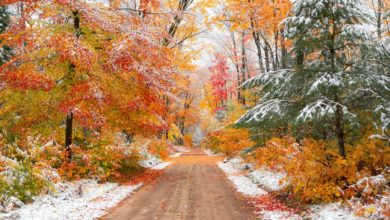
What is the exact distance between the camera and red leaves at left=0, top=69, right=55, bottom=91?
39.1ft

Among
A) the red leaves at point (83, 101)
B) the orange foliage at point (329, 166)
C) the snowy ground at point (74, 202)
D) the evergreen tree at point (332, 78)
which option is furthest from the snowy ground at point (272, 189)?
the red leaves at point (83, 101)

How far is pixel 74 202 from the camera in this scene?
11273 mm

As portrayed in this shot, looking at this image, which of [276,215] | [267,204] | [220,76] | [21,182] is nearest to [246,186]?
[267,204]

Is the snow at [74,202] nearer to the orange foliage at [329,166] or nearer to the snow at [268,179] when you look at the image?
the snow at [268,179]

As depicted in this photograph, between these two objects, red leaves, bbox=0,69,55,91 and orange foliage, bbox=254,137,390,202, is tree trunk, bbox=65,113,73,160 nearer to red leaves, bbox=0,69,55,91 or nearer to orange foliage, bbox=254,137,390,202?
red leaves, bbox=0,69,55,91

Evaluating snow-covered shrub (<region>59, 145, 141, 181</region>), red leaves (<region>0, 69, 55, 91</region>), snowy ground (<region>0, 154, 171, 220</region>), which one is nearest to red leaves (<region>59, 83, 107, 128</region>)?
red leaves (<region>0, 69, 55, 91</region>)

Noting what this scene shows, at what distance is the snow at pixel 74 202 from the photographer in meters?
9.31

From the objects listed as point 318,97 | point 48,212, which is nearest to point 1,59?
point 48,212

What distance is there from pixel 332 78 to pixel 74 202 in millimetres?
8829

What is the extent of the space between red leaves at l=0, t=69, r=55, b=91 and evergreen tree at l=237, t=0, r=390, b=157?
749cm

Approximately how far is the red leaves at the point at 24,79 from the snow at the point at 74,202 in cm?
366

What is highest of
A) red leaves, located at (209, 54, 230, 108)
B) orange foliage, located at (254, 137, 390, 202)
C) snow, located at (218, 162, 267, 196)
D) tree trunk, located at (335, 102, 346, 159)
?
red leaves, located at (209, 54, 230, 108)

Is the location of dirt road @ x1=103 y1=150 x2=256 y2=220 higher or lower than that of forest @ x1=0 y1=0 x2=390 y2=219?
lower

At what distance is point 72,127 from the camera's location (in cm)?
1548
